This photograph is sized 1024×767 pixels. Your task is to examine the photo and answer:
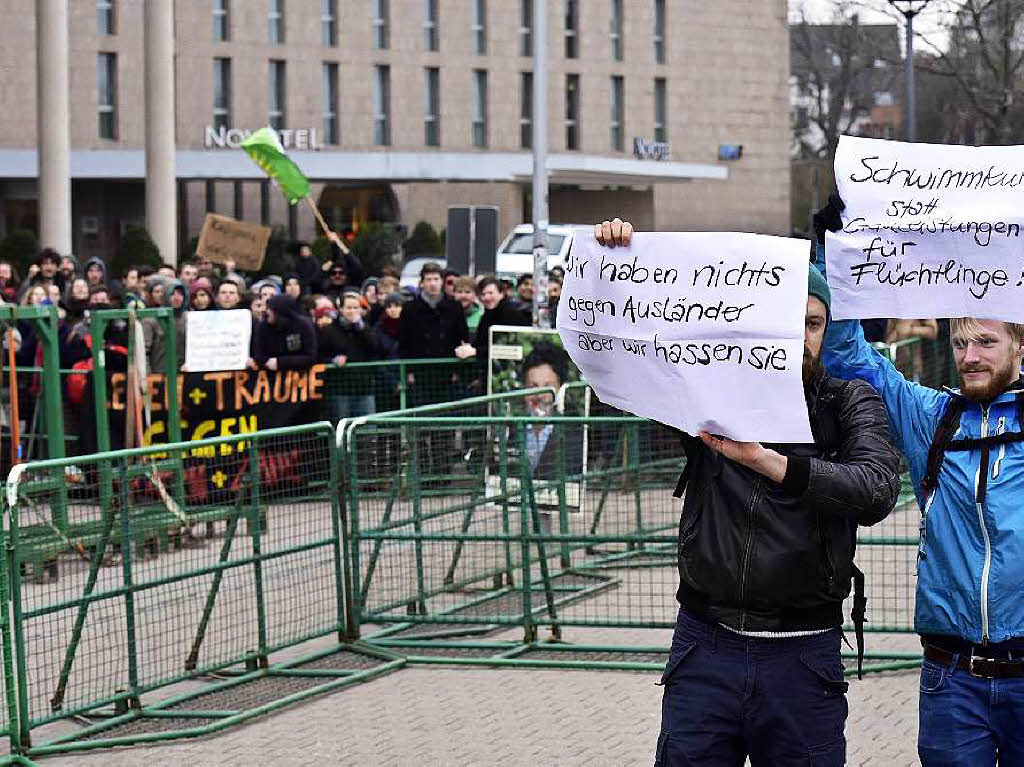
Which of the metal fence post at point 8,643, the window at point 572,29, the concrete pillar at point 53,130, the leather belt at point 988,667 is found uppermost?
the window at point 572,29

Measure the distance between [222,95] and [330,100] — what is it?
3.66m

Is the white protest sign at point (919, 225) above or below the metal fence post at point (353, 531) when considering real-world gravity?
above

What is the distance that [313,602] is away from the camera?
9102mm

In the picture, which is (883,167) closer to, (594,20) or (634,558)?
(634,558)

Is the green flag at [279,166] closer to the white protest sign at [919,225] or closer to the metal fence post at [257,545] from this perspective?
the metal fence post at [257,545]

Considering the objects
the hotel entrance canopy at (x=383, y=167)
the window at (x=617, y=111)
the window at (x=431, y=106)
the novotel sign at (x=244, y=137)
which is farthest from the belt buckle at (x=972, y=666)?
the window at (x=617, y=111)

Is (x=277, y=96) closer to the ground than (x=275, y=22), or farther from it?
closer to the ground

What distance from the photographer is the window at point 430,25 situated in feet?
186

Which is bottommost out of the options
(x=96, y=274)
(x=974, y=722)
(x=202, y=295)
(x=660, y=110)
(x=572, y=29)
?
(x=974, y=722)

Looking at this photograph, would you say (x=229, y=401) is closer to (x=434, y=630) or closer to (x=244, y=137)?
(x=434, y=630)

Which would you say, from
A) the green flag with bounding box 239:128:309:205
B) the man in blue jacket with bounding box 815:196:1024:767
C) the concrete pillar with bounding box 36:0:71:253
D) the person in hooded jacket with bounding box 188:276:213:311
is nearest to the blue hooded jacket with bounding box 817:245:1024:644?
the man in blue jacket with bounding box 815:196:1024:767

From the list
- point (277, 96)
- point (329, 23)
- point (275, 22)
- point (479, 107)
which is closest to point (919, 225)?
point (277, 96)

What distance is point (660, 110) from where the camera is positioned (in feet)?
208

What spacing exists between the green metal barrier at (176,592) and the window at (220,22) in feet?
152
